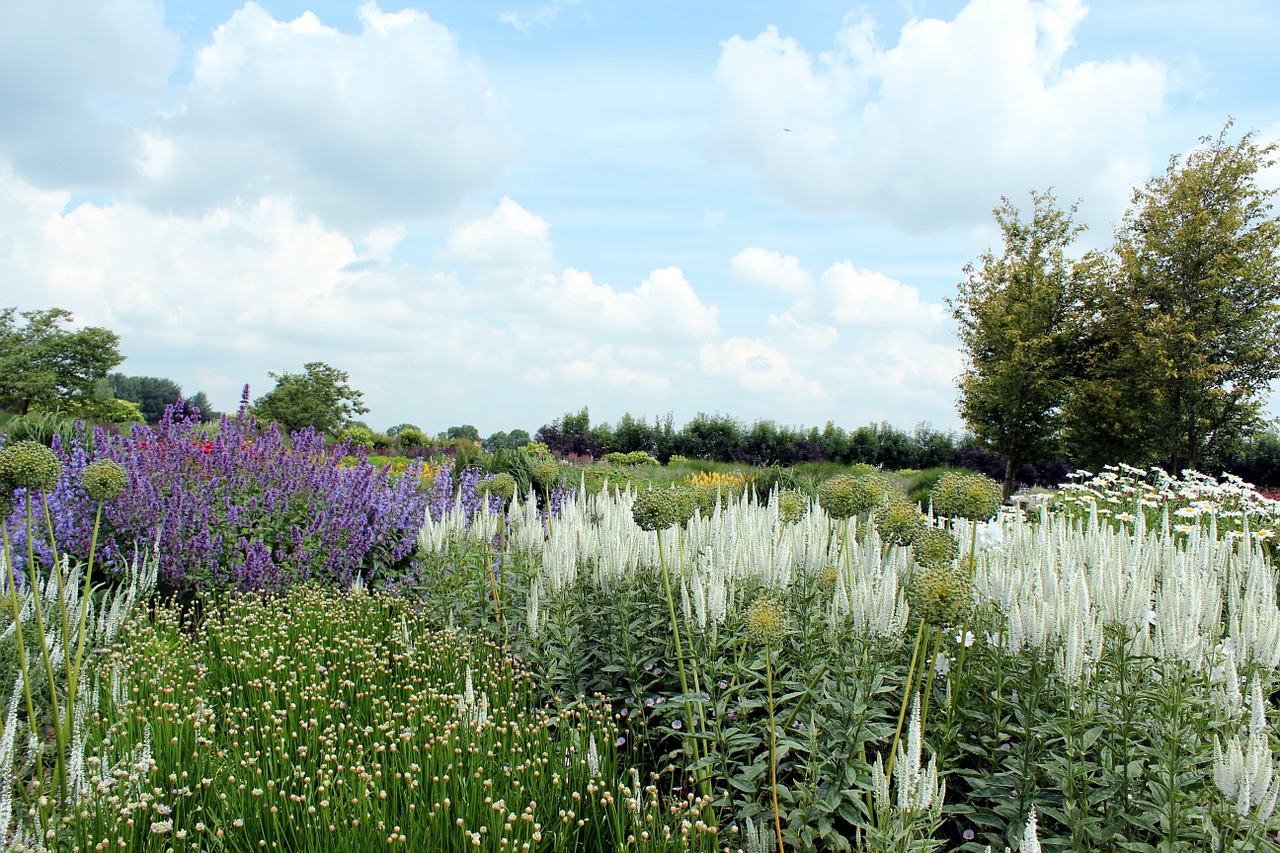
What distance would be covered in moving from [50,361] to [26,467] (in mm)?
46829

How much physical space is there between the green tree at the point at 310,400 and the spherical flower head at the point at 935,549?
97.2 feet

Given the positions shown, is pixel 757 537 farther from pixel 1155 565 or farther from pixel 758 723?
pixel 1155 565

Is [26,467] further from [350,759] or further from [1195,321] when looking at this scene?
[1195,321]

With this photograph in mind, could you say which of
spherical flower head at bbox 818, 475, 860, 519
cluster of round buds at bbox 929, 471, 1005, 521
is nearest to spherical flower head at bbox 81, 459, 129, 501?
spherical flower head at bbox 818, 475, 860, 519

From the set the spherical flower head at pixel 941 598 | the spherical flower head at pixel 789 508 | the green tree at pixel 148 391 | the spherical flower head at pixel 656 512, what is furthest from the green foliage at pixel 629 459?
the green tree at pixel 148 391

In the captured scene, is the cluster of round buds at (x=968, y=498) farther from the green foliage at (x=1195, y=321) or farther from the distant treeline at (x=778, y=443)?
the distant treeline at (x=778, y=443)

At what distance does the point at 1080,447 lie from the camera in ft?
76.6

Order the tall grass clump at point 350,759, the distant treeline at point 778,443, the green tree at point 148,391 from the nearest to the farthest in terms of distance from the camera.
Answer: the tall grass clump at point 350,759 < the distant treeline at point 778,443 < the green tree at point 148,391

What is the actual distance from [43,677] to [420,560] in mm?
2882

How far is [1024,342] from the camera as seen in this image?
23.6 meters

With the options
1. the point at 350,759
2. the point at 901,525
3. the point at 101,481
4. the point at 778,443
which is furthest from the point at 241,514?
the point at 778,443

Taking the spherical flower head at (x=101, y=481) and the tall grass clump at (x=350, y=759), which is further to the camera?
the spherical flower head at (x=101, y=481)

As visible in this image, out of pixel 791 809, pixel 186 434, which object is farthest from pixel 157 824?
pixel 186 434

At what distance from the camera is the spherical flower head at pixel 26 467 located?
3545 millimetres
